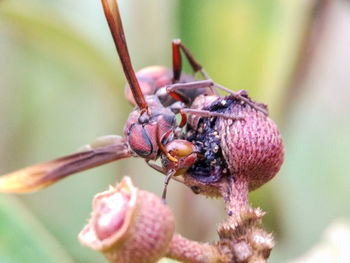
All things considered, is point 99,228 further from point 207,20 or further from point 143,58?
point 143,58

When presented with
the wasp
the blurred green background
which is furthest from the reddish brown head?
the blurred green background

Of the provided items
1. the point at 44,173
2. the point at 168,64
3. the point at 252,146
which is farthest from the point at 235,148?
the point at 168,64

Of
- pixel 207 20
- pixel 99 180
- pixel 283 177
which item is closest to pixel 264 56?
pixel 207 20

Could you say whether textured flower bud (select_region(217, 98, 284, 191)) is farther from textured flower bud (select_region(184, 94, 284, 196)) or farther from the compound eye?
the compound eye

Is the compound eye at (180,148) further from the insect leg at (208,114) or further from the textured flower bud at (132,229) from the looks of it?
the textured flower bud at (132,229)

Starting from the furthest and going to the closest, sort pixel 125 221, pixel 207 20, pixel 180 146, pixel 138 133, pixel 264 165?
pixel 207 20 → pixel 138 133 → pixel 180 146 → pixel 264 165 → pixel 125 221
